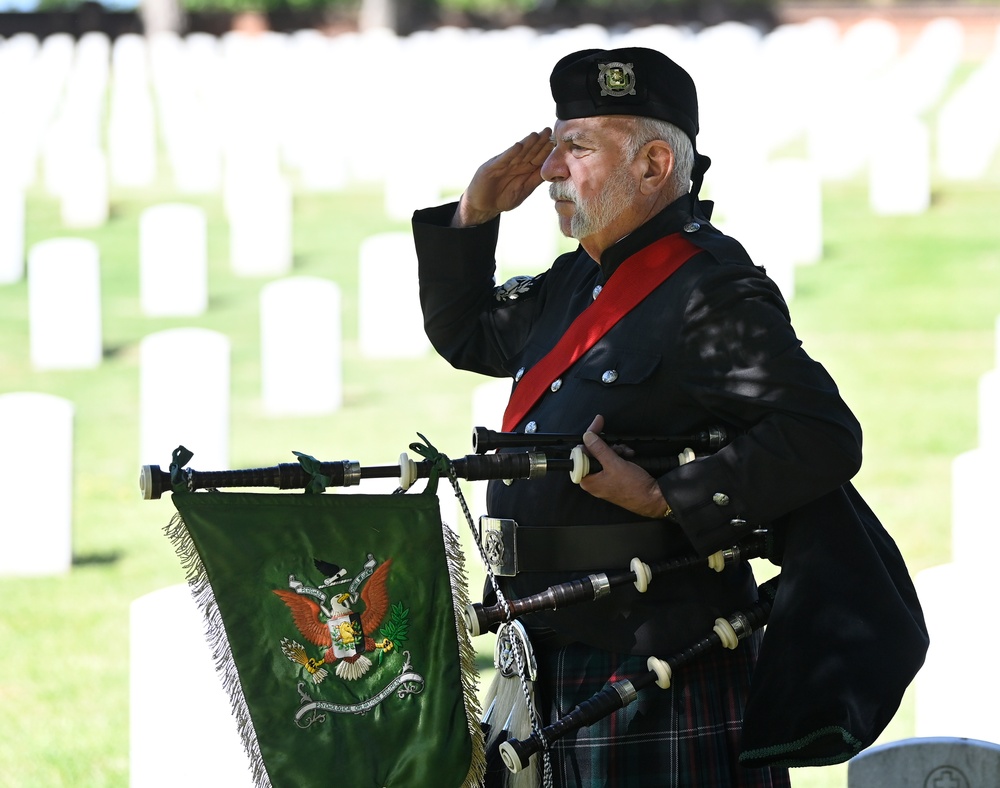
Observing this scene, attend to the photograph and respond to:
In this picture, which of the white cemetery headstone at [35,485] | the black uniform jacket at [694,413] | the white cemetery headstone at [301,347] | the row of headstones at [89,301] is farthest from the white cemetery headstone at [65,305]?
the black uniform jacket at [694,413]

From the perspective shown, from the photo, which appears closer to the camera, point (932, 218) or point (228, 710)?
point (228, 710)

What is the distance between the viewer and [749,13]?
1463 inches

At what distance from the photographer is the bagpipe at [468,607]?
2.80m

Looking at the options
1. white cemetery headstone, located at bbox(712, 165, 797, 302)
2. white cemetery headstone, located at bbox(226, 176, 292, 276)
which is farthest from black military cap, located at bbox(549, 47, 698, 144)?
white cemetery headstone, located at bbox(226, 176, 292, 276)

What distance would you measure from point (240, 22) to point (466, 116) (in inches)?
823

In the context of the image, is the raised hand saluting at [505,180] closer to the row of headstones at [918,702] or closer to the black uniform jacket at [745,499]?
the black uniform jacket at [745,499]

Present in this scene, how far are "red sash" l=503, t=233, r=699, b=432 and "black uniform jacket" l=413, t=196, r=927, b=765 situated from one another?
0.06 ft

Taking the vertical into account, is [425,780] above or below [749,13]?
below

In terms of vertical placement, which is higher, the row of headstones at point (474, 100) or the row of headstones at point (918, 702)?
the row of headstones at point (474, 100)

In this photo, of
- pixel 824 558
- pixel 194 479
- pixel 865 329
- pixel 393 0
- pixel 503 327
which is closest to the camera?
pixel 194 479

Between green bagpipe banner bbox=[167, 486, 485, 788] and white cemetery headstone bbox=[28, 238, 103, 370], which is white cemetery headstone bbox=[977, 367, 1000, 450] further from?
white cemetery headstone bbox=[28, 238, 103, 370]

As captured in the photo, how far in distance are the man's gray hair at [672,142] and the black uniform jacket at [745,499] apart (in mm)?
51

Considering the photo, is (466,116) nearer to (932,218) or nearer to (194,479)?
(932,218)

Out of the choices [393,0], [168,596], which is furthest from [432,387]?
[393,0]
